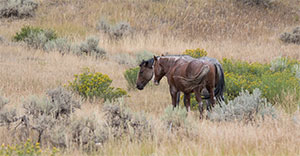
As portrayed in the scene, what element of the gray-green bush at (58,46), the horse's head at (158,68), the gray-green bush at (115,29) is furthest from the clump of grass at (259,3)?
the horse's head at (158,68)

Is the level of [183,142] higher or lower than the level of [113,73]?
higher

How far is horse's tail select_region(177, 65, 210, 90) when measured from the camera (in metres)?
7.51

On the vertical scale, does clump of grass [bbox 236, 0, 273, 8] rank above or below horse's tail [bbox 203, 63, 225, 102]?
above

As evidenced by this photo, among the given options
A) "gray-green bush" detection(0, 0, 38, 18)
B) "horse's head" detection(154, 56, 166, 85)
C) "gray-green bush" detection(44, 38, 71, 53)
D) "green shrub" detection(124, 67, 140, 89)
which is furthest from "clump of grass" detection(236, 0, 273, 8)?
"horse's head" detection(154, 56, 166, 85)

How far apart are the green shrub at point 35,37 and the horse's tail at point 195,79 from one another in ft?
39.6

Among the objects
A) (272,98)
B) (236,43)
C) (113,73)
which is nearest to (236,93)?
(272,98)

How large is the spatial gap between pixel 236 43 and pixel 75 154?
59.4 ft

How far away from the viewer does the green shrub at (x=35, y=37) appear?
731 inches

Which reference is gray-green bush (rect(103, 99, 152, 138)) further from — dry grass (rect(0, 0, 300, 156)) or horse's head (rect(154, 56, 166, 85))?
horse's head (rect(154, 56, 166, 85))

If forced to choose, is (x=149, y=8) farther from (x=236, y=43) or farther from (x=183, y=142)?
(x=183, y=142)

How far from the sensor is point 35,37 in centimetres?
1872

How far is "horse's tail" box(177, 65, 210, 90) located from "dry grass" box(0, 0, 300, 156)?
0.63 metres

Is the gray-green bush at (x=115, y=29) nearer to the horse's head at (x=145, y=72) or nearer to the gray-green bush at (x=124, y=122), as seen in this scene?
the horse's head at (x=145, y=72)

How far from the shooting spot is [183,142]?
572cm
